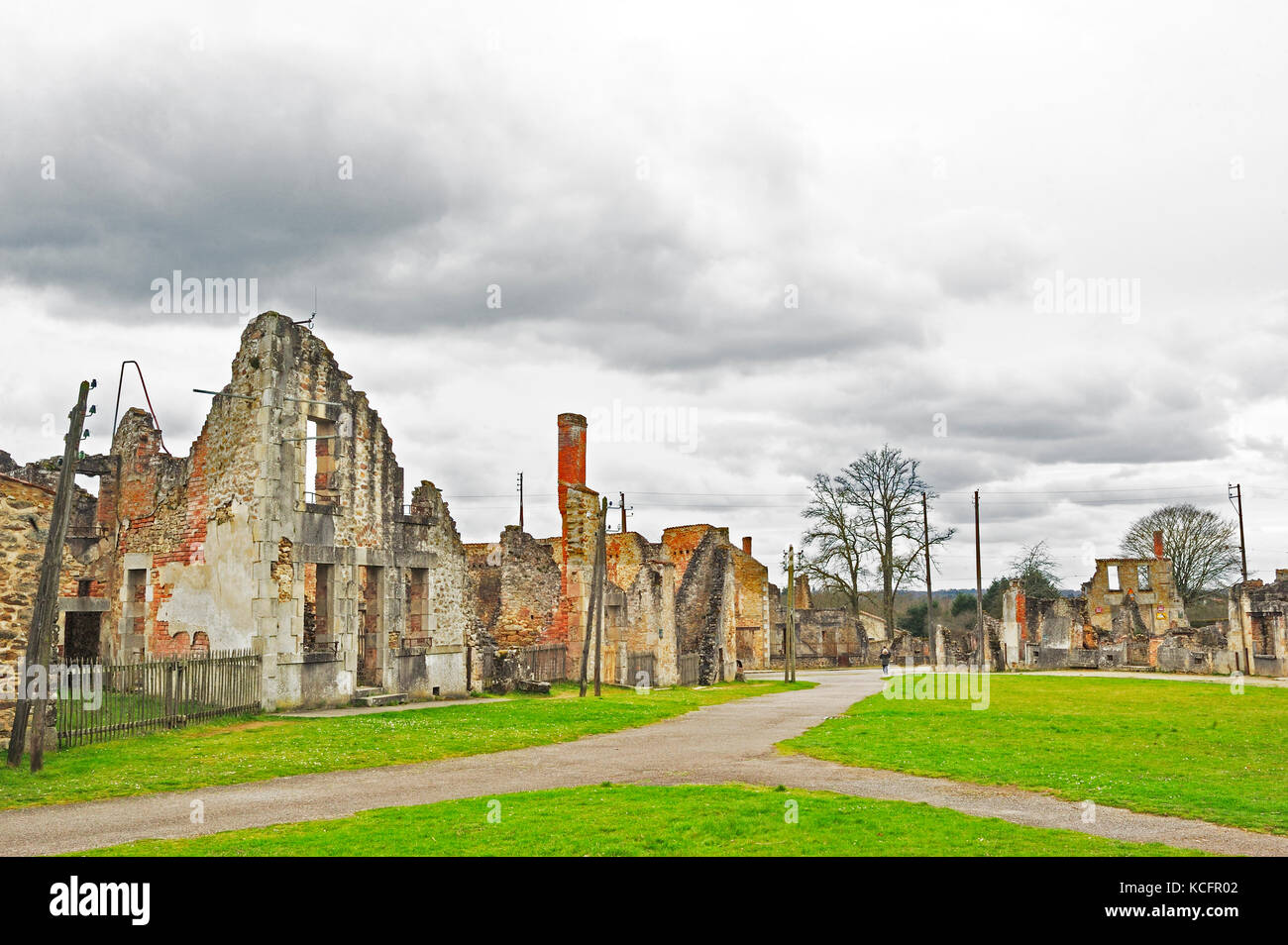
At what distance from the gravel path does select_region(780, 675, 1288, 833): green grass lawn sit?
0.79 m

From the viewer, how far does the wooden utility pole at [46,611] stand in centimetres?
1427

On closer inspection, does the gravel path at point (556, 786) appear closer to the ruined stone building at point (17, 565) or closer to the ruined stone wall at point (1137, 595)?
the ruined stone building at point (17, 565)

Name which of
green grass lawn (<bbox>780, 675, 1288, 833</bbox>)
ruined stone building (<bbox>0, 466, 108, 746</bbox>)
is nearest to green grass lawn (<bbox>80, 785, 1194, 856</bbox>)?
green grass lawn (<bbox>780, 675, 1288, 833</bbox>)

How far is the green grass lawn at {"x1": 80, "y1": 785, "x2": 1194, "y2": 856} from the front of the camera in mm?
8820

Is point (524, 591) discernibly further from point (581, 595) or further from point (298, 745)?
point (298, 745)

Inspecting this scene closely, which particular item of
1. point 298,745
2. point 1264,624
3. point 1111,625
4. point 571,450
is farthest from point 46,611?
point 1111,625

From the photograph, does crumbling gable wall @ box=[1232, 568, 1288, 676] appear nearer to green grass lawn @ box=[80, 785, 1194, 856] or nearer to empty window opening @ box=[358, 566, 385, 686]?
empty window opening @ box=[358, 566, 385, 686]

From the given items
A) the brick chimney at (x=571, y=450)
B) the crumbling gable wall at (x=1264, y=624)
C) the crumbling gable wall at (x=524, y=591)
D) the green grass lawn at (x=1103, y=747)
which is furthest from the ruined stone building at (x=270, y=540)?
the crumbling gable wall at (x=1264, y=624)

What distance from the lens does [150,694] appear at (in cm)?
1831

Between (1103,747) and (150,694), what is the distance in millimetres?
16490

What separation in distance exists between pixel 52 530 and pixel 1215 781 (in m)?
16.1
